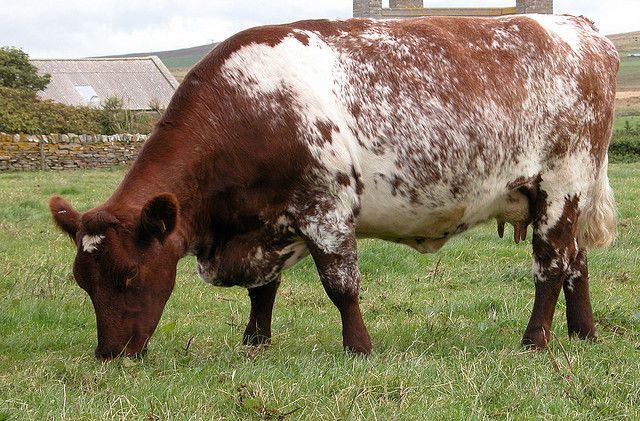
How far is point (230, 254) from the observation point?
21.0 ft

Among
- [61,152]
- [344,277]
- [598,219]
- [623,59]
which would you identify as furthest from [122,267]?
[623,59]

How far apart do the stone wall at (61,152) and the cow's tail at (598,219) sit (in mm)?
22793

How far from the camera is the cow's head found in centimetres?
570

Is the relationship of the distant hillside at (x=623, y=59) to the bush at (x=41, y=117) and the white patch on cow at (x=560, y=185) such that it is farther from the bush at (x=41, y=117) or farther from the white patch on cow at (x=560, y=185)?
the white patch on cow at (x=560, y=185)

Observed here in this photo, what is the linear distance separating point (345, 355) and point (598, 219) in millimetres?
2575

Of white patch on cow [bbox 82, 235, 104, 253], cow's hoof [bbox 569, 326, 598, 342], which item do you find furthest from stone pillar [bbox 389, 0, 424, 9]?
white patch on cow [bbox 82, 235, 104, 253]

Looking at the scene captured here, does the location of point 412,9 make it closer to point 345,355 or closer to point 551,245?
point 551,245

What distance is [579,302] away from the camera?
7.36m

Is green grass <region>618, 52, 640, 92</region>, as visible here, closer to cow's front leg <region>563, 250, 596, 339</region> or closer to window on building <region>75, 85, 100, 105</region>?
window on building <region>75, 85, 100, 105</region>

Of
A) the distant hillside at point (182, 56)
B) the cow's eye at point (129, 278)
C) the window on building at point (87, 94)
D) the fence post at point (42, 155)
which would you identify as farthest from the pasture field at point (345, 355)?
the distant hillside at point (182, 56)

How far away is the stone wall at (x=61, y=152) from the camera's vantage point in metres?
28.8

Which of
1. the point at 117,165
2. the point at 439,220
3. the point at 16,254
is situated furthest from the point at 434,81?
the point at 117,165

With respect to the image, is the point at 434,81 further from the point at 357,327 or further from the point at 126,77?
the point at 126,77

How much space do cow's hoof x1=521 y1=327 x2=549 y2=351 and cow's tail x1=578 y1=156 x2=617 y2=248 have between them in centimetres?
99
